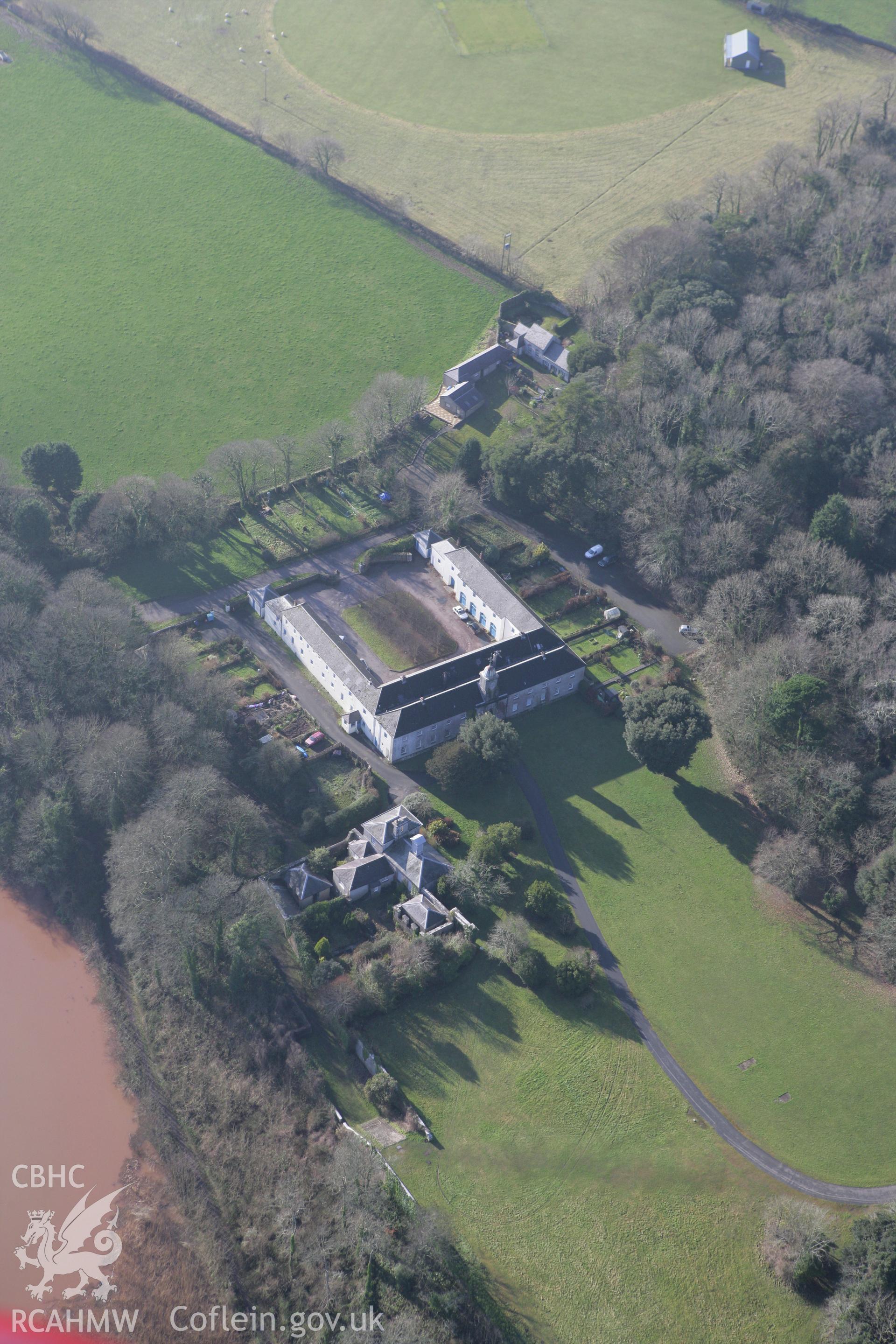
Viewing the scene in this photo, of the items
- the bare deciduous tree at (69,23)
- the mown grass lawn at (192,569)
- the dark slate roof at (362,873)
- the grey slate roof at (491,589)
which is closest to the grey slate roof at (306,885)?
the dark slate roof at (362,873)

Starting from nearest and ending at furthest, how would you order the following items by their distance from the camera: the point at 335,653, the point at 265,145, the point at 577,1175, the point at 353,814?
the point at 577,1175, the point at 353,814, the point at 335,653, the point at 265,145

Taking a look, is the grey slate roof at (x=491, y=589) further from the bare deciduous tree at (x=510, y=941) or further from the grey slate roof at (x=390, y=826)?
the bare deciduous tree at (x=510, y=941)

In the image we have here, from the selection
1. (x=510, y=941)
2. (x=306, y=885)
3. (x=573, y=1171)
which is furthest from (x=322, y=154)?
(x=573, y=1171)

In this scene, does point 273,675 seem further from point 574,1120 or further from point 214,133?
point 214,133

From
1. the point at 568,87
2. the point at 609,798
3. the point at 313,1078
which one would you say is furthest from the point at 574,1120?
the point at 568,87

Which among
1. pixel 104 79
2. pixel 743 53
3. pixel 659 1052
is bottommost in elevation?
pixel 659 1052

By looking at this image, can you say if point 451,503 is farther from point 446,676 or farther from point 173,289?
point 173,289
